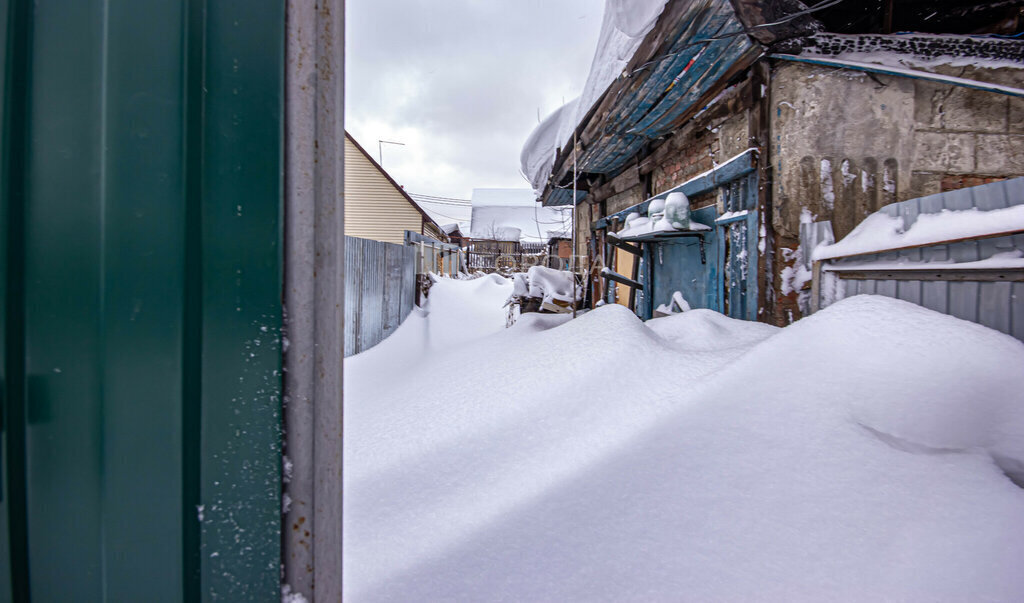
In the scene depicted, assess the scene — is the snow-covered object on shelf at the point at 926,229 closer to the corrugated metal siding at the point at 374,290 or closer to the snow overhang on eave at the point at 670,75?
the snow overhang on eave at the point at 670,75

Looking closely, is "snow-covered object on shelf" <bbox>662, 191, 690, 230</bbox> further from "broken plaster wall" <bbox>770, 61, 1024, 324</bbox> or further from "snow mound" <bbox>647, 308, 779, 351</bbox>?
"snow mound" <bbox>647, 308, 779, 351</bbox>

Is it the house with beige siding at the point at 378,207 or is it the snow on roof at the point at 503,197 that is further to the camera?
the snow on roof at the point at 503,197

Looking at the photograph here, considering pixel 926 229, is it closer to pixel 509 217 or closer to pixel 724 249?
pixel 724 249

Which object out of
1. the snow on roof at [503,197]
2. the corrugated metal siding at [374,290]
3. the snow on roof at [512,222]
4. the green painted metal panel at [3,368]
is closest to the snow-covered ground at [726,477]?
the green painted metal panel at [3,368]

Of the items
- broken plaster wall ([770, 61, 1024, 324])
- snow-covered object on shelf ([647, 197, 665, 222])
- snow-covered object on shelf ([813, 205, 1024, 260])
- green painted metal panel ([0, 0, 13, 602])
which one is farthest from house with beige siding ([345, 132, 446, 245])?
green painted metal panel ([0, 0, 13, 602])

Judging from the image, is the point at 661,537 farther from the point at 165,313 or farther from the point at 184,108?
the point at 184,108

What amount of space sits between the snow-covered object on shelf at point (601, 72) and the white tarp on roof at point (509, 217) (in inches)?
856

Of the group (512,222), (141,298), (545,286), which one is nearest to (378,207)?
(545,286)

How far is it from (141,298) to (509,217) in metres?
36.0

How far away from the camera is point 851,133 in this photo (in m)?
2.93

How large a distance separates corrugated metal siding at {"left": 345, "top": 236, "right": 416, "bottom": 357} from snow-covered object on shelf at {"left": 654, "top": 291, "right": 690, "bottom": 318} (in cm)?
418

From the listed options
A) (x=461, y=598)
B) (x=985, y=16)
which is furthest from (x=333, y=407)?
(x=985, y=16)

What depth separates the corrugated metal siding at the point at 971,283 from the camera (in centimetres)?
161

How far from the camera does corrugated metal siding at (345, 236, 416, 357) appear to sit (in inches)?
225
